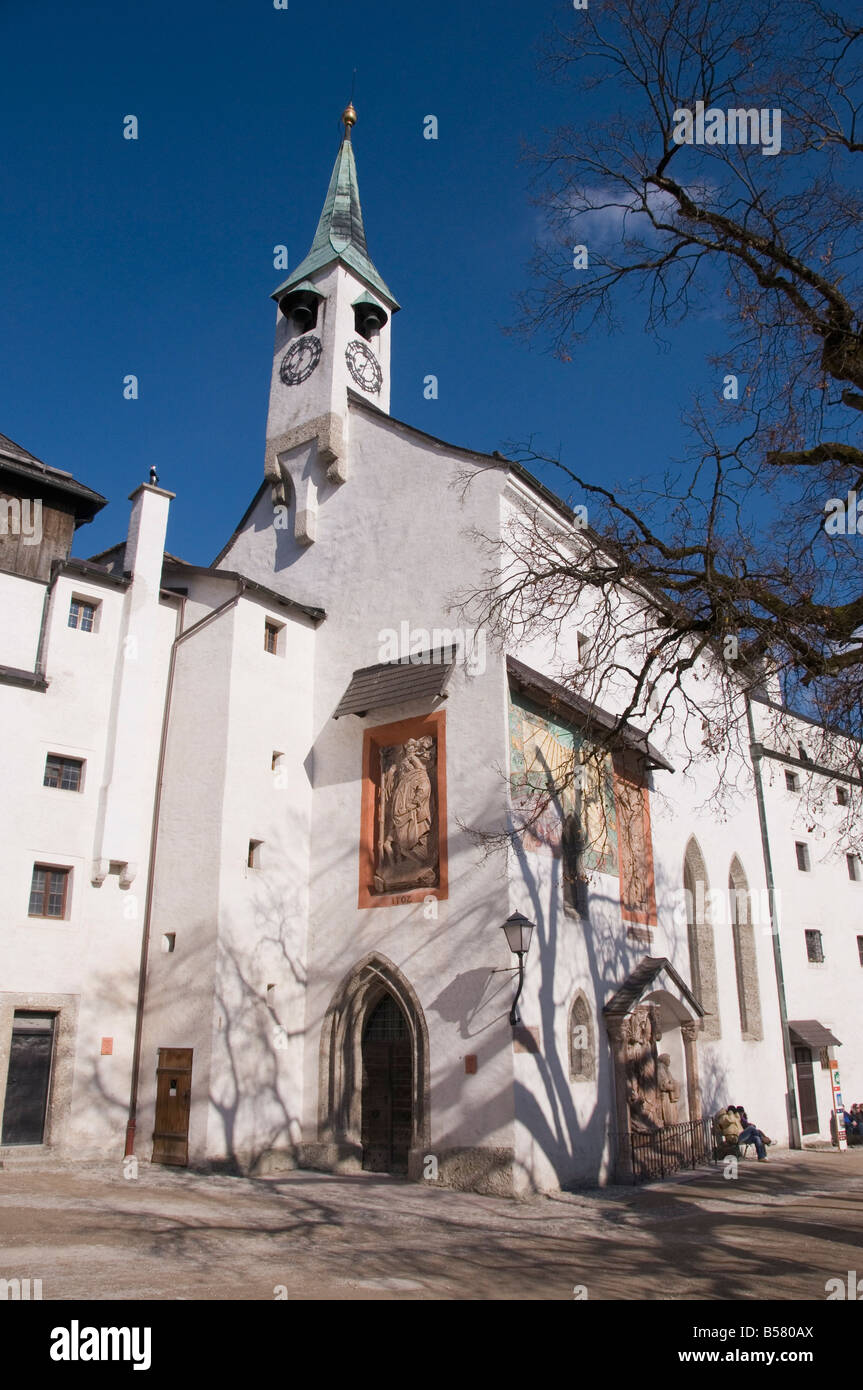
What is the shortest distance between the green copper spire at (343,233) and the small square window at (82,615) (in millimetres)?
9314

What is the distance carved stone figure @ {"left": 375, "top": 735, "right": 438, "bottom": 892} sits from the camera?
1673cm

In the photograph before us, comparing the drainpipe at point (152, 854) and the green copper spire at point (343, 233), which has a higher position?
the green copper spire at point (343, 233)

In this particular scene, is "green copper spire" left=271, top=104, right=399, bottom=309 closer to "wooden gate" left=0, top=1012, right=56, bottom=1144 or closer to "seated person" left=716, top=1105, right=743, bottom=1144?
"wooden gate" left=0, top=1012, right=56, bottom=1144

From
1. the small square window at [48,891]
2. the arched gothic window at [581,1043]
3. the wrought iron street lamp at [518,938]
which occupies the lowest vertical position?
the arched gothic window at [581,1043]

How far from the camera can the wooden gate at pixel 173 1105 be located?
15.9 metres

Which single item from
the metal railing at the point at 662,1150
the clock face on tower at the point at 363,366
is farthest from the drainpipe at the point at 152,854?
the metal railing at the point at 662,1150

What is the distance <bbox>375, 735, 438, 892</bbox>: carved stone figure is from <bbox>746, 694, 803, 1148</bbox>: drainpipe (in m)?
9.54

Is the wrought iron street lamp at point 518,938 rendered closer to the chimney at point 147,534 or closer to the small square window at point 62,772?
the small square window at point 62,772

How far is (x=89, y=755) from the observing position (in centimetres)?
1792

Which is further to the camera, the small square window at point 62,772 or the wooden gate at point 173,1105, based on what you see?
the small square window at point 62,772

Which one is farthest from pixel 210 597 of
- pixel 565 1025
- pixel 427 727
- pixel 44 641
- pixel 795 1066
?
pixel 795 1066

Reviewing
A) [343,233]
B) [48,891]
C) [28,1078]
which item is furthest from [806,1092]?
[343,233]

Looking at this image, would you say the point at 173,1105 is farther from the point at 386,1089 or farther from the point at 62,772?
the point at 62,772

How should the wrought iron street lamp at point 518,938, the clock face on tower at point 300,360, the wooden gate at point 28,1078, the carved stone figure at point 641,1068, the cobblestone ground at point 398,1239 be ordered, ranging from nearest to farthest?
1. the cobblestone ground at point 398,1239
2. the wrought iron street lamp at point 518,938
3. the wooden gate at point 28,1078
4. the carved stone figure at point 641,1068
5. the clock face on tower at point 300,360
